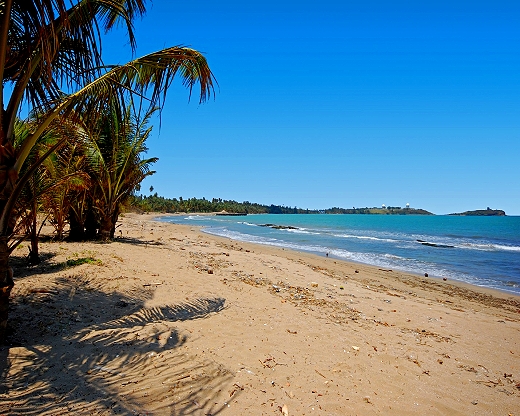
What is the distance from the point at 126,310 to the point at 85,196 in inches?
303

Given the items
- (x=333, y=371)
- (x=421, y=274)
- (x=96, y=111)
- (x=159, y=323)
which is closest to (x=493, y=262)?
(x=421, y=274)

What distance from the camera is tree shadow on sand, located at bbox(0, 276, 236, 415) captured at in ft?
9.60

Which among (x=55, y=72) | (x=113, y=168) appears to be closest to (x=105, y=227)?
(x=113, y=168)

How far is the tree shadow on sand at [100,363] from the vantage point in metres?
2.93

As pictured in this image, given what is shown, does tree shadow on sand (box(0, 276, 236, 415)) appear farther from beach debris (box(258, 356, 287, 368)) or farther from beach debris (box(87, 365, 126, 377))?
beach debris (box(258, 356, 287, 368))

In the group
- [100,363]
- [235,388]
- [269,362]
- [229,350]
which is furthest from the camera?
[229,350]

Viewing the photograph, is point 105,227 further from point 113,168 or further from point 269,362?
point 269,362

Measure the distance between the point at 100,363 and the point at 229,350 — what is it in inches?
59.4

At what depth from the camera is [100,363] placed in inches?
139

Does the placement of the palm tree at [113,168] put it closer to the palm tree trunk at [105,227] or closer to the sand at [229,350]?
the palm tree trunk at [105,227]

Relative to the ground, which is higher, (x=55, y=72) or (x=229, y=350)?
(x=55, y=72)

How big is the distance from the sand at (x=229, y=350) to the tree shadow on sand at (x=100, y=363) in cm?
1

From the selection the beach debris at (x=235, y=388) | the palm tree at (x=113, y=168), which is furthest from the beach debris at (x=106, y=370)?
the palm tree at (x=113, y=168)

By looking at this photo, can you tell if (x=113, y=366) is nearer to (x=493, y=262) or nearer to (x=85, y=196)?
(x=85, y=196)
